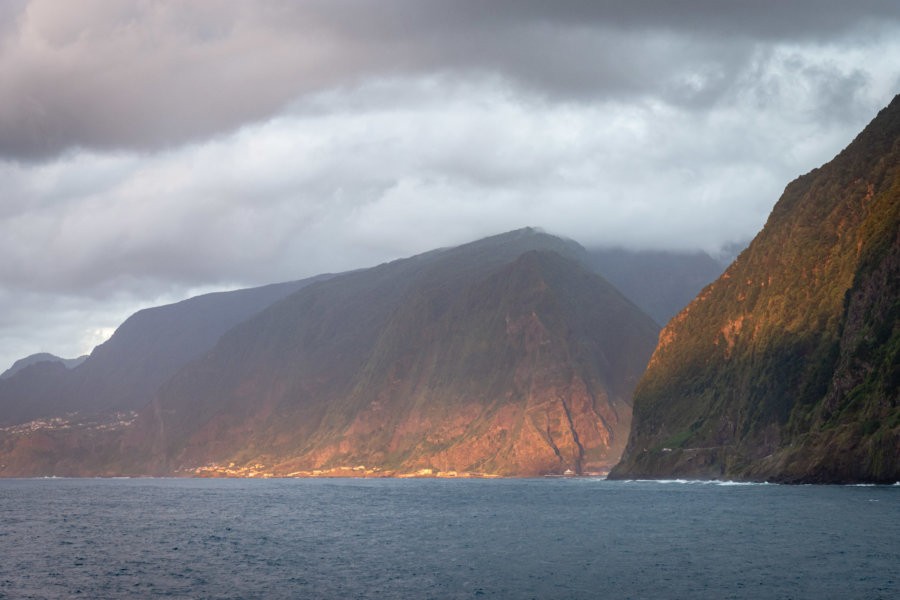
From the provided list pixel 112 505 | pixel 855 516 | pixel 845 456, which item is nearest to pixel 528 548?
pixel 855 516

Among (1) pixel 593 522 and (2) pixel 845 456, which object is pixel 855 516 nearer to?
(1) pixel 593 522

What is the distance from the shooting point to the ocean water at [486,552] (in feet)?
203

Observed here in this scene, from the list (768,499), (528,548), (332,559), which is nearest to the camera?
(332,559)

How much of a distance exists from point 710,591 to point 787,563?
44.8 ft

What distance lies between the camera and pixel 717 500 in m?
145

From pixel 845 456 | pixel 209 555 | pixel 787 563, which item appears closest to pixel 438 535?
pixel 209 555

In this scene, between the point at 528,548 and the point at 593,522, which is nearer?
the point at 528,548

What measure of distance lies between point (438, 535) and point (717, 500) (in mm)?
60146

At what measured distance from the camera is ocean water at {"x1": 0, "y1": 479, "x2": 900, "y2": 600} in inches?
2441

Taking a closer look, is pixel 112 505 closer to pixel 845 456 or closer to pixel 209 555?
pixel 209 555

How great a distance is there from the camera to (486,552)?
84312mm

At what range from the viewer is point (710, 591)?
58719 mm

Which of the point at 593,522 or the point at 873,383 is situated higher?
the point at 873,383

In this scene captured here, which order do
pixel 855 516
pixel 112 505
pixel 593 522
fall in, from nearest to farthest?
pixel 855 516 → pixel 593 522 → pixel 112 505
